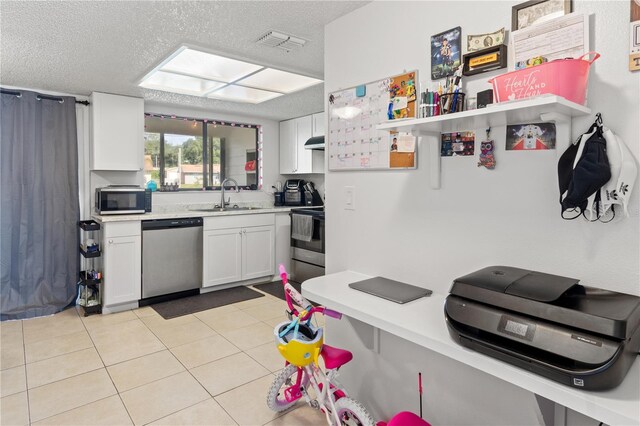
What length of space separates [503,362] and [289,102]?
387 cm

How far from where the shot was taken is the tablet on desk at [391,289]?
170 centimetres

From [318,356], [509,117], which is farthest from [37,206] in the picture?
[509,117]

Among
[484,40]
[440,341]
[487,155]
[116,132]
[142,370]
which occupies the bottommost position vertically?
[142,370]

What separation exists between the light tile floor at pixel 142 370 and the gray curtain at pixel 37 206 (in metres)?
0.32

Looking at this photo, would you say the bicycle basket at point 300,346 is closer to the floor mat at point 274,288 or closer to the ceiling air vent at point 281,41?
the ceiling air vent at point 281,41

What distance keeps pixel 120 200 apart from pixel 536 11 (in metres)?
4.01

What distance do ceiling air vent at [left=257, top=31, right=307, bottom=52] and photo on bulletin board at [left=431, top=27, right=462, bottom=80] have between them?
1.11m

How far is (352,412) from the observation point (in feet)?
5.82

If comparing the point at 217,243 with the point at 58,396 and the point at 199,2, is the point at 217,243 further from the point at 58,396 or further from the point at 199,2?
the point at 199,2

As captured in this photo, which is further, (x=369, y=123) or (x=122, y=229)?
(x=122, y=229)

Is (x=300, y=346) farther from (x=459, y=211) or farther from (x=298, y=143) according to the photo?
(x=298, y=143)

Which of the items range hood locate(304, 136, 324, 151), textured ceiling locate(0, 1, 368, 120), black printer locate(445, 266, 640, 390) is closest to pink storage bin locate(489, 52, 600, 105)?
black printer locate(445, 266, 640, 390)

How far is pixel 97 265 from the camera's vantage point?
412cm

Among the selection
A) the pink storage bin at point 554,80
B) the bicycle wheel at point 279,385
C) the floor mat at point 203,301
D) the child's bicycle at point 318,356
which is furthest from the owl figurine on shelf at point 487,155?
the floor mat at point 203,301
